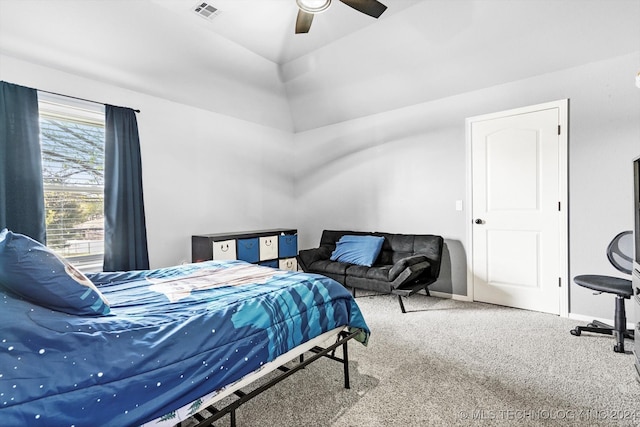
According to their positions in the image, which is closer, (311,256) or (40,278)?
(40,278)

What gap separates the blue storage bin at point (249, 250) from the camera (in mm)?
4182

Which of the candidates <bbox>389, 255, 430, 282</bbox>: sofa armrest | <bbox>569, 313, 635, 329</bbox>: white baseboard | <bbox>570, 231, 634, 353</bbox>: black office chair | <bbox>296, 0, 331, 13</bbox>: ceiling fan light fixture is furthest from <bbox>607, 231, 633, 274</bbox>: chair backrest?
<bbox>296, 0, 331, 13</bbox>: ceiling fan light fixture

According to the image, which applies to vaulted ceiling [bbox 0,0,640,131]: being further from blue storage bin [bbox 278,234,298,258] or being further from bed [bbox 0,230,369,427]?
bed [bbox 0,230,369,427]

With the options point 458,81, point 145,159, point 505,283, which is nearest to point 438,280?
point 505,283

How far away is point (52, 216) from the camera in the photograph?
121 inches

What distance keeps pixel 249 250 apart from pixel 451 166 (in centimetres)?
285

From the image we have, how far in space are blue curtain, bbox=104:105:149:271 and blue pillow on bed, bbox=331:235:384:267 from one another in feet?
7.72

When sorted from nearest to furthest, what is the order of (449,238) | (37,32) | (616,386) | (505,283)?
(616,386)
(37,32)
(505,283)
(449,238)

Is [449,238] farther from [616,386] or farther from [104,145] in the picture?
[104,145]

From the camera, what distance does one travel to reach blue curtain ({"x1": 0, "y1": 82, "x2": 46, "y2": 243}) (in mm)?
2672

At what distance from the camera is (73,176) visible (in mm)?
3223

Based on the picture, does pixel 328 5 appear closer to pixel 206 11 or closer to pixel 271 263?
pixel 206 11

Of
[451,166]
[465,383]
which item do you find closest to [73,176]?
[465,383]

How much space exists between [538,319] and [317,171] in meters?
3.60
